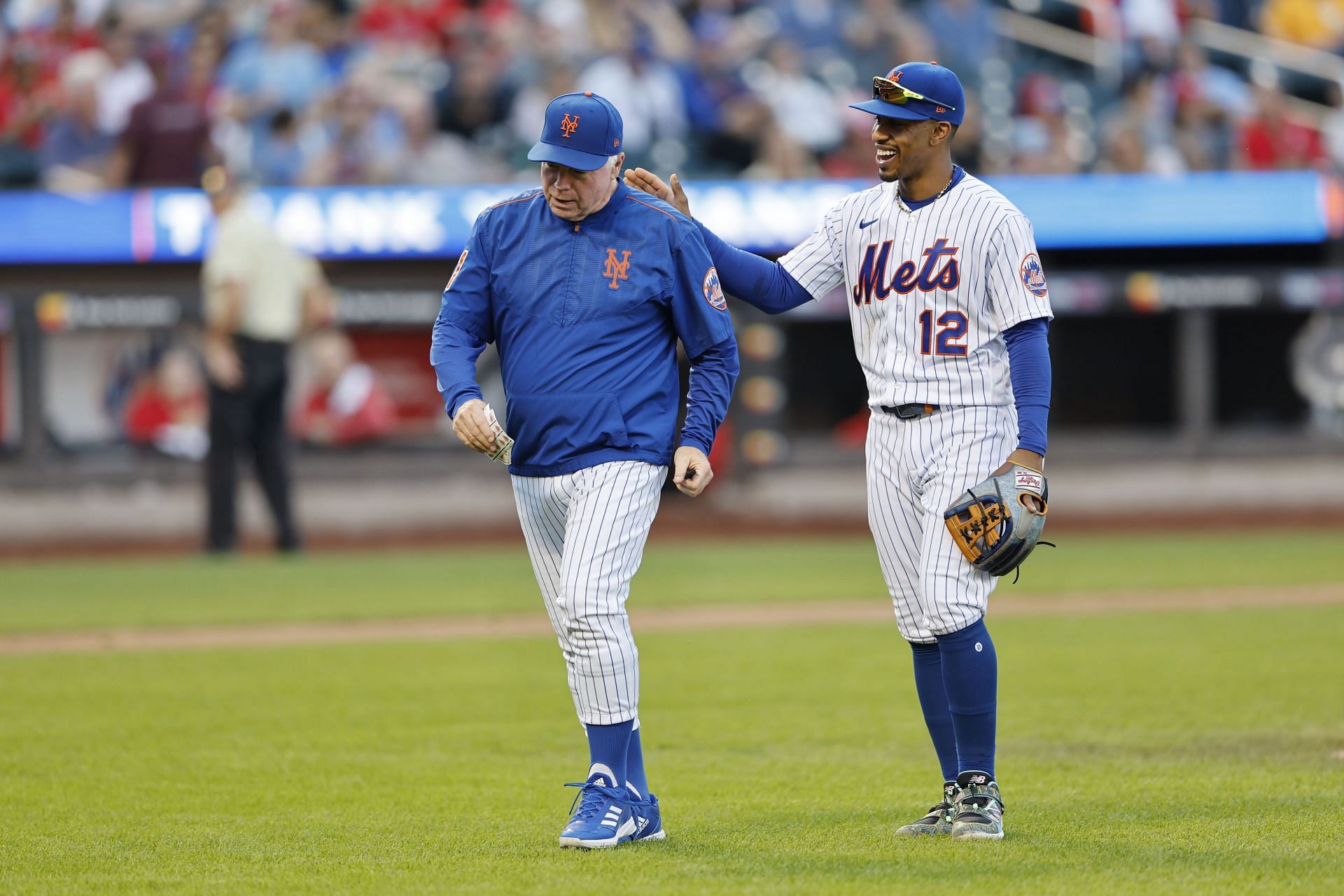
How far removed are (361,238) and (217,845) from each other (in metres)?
9.78

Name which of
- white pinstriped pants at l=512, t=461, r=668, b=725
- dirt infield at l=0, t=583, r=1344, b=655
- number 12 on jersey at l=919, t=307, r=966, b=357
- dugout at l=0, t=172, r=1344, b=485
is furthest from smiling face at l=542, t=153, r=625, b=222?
dugout at l=0, t=172, r=1344, b=485

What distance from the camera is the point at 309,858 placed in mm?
3840

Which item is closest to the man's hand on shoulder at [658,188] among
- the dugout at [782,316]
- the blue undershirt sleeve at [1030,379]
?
the blue undershirt sleeve at [1030,379]

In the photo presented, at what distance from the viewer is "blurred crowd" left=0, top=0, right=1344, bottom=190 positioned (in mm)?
13578

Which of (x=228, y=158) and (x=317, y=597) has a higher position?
(x=228, y=158)

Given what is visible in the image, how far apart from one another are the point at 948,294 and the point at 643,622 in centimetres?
500

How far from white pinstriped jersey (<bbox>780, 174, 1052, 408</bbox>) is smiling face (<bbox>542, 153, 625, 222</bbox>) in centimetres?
64

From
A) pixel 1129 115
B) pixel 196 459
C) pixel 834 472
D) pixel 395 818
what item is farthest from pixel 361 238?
pixel 395 818

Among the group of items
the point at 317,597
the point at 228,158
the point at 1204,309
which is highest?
the point at 228,158

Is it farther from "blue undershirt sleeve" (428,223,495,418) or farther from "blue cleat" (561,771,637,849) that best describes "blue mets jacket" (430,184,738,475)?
"blue cleat" (561,771,637,849)

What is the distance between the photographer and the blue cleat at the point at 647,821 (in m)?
4.05

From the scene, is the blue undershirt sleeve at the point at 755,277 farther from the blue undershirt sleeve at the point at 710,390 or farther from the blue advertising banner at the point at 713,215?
the blue advertising banner at the point at 713,215

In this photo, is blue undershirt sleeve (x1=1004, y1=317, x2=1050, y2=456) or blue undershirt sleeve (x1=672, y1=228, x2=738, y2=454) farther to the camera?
blue undershirt sleeve (x1=672, y1=228, x2=738, y2=454)

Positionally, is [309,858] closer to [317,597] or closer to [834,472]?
[317,597]
